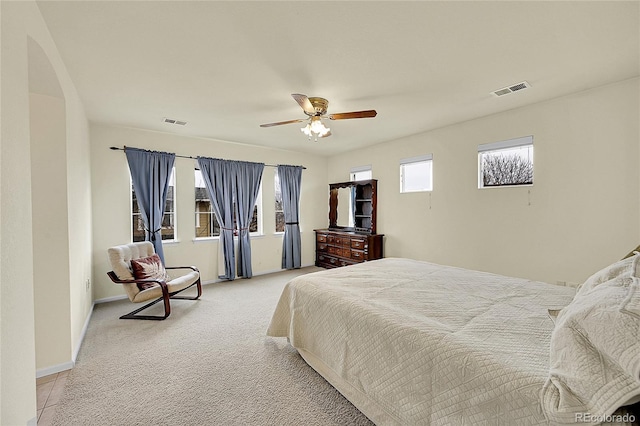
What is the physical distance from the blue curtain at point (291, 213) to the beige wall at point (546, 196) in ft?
8.11

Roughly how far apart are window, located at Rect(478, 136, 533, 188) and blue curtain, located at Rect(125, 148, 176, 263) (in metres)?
4.80

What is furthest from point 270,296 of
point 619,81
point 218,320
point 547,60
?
point 619,81

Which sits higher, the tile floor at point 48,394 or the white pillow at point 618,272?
the white pillow at point 618,272

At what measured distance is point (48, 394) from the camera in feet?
6.55

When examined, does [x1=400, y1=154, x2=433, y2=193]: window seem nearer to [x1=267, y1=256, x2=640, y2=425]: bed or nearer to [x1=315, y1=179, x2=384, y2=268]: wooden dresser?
[x1=315, y1=179, x2=384, y2=268]: wooden dresser

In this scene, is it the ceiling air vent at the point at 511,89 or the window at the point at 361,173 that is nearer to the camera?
the ceiling air vent at the point at 511,89

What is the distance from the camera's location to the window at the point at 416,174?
14.5ft

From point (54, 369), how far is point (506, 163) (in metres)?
5.30

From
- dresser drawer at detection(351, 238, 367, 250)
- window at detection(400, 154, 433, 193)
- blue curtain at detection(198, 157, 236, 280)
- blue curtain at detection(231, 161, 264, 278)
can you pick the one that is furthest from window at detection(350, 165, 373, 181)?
blue curtain at detection(198, 157, 236, 280)

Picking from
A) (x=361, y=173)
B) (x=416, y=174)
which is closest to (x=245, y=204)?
(x=361, y=173)

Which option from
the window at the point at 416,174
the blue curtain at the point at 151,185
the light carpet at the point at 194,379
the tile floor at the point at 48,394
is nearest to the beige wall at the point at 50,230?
the tile floor at the point at 48,394

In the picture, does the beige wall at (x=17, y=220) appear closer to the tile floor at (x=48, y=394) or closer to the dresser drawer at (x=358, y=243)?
the tile floor at (x=48, y=394)

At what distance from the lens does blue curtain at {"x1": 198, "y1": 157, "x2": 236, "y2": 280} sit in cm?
483

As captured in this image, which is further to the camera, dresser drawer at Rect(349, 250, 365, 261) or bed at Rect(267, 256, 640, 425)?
dresser drawer at Rect(349, 250, 365, 261)
